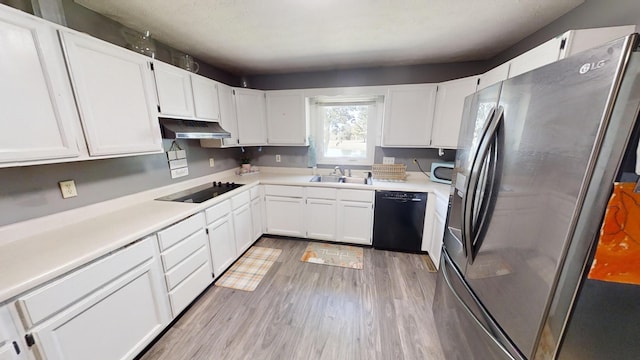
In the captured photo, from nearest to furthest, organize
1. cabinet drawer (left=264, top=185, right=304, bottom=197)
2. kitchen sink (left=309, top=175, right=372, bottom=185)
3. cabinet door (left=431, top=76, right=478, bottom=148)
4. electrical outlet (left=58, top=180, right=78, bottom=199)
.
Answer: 1. electrical outlet (left=58, top=180, right=78, bottom=199)
2. cabinet door (left=431, top=76, right=478, bottom=148)
3. cabinet drawer (left=264, top=185, right=304, bottom=197)
4. kitchen sink (left=309, top=175, right=372, bottom=185)

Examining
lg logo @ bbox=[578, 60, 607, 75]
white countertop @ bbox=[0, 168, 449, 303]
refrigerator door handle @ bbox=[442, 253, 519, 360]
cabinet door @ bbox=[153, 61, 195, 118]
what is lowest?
refrigerator door handle @ bbox=[442, 253, 519, 360]

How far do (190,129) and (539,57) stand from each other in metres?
2.73

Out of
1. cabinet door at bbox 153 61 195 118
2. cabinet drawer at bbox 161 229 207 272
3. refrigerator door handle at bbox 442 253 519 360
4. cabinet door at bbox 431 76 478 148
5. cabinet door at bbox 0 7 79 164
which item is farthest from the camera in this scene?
cabinet door at bbox 431 76 478 148

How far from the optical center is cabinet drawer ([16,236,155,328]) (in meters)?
0.94

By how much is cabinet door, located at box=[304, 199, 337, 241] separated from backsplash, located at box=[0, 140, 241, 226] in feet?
5.13

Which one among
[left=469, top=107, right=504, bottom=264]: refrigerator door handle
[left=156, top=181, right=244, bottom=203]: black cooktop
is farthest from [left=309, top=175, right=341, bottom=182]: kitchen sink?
[left=469, top=107, right=504, bottom=264]: refrigerator door handle

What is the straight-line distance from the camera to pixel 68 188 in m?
1.48

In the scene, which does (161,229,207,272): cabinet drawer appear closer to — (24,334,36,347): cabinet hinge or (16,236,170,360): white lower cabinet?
(16,236,170,360): white lower cabinet

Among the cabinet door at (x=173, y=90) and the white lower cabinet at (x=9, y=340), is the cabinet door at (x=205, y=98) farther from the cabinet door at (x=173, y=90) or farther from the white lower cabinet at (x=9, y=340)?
the white lower cabinet at (x=9, y=340)

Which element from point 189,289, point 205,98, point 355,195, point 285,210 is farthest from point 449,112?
point 189,289

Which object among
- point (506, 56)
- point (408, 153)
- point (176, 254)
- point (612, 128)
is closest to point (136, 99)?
point (176, 254)

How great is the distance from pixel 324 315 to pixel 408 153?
2.29 m

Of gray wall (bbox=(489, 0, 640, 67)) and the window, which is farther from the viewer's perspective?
the window

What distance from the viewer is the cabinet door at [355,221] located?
2.71 metres
